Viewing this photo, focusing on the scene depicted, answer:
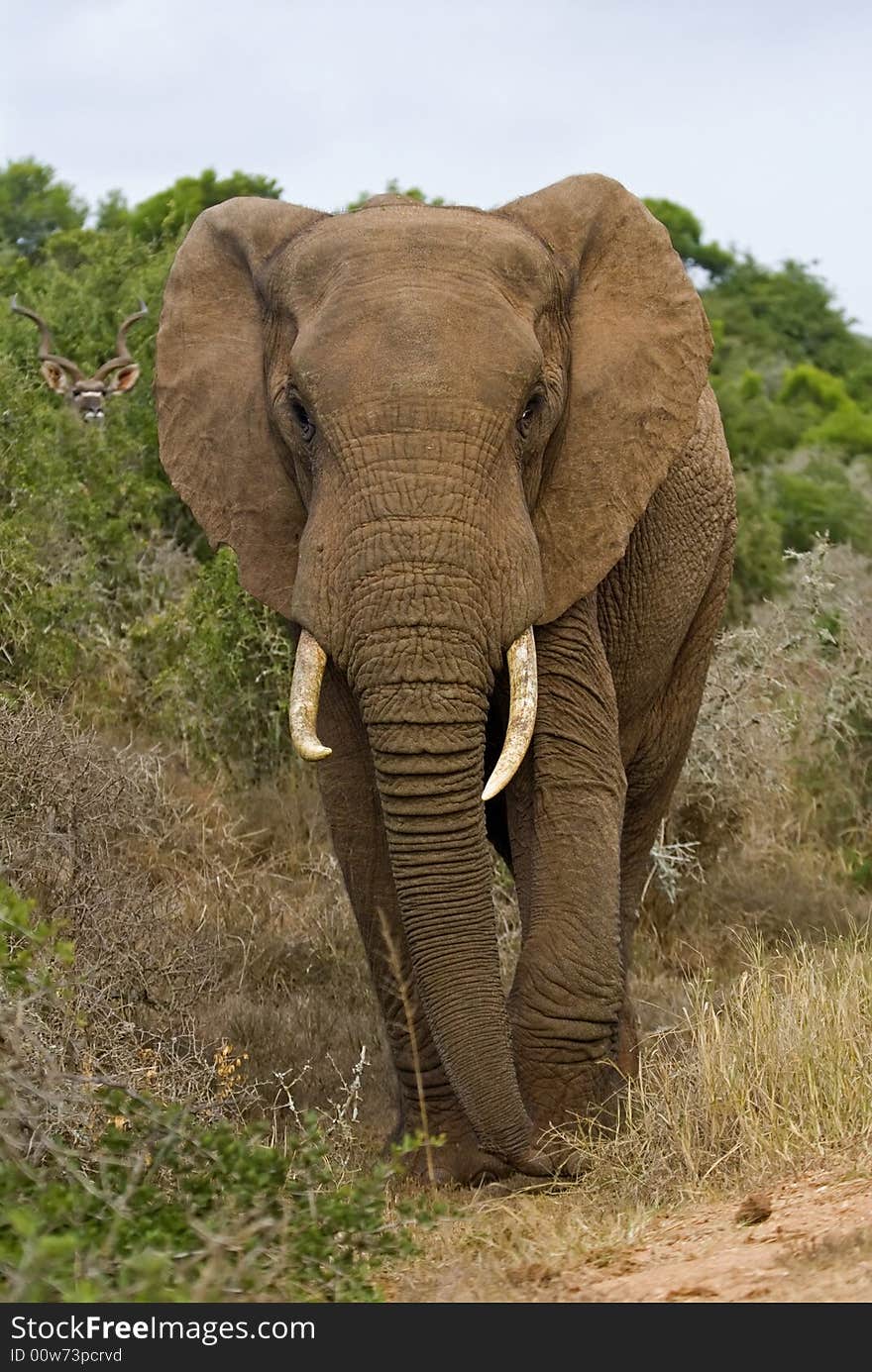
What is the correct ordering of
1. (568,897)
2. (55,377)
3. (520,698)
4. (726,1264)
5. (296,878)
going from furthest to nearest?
(55,377) → (296,878) → (568,897) → (520,698) → (726,1264)

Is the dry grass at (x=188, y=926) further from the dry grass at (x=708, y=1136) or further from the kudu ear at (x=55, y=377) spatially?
the kudu ear at (x=55, y=377)

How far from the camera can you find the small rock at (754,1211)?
17.0 feet

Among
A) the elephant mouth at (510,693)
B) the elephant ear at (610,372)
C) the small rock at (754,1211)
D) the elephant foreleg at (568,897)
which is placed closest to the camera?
the small rock at (754,1211)

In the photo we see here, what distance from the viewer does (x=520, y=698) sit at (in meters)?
6.30

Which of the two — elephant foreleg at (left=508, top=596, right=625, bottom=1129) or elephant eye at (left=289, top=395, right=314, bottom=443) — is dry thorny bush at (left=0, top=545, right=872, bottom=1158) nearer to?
elephant foreleg at (left=508, top=596, right=625, bottom=1129)

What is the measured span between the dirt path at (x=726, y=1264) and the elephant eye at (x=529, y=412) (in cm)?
229

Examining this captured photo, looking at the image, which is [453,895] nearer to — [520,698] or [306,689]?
[520,698]

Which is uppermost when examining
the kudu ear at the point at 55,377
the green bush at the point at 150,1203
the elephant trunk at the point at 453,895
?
the kudu ear at the point at 55,377

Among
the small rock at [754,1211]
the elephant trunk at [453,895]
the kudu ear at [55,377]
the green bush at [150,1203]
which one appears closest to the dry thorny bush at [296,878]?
the green bush at [150,1203]

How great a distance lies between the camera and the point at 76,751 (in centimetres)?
804

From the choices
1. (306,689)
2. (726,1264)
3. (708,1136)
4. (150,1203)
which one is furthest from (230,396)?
(726,1264)

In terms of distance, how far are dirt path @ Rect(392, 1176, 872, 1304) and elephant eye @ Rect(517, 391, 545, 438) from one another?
229 cm

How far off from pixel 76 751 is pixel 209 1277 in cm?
419

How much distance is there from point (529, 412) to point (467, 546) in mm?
642
